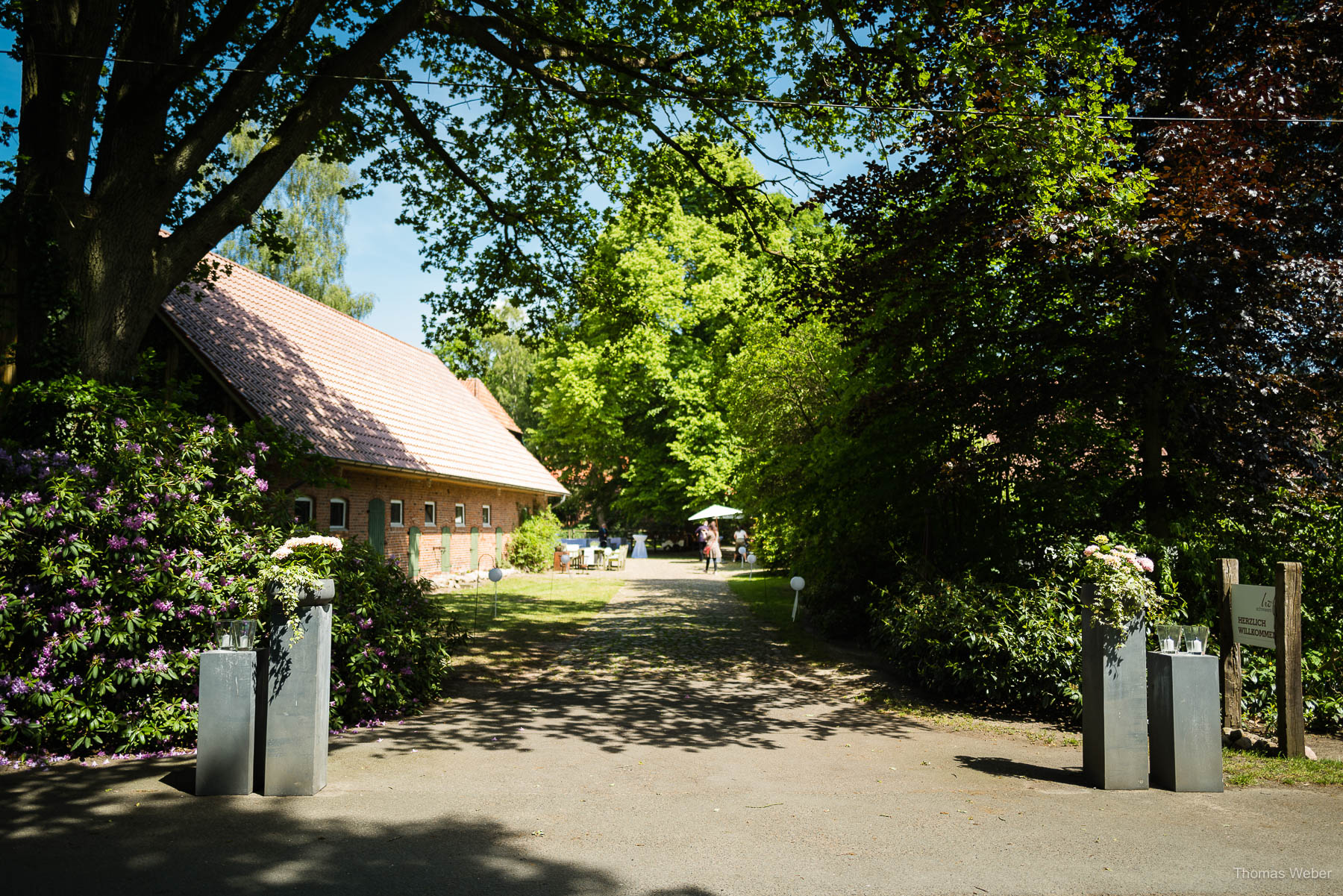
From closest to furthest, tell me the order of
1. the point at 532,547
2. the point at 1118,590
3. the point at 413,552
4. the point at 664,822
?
1. the point at 664,822
2. the point at 1118,590
3. the point at 413,552
4. the point at 532,547

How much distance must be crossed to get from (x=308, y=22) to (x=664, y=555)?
43.3 metres

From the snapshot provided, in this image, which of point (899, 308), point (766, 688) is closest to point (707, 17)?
point (899, 308)

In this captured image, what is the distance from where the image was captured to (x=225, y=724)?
19.1 feet

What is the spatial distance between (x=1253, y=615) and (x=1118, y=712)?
245 centimetres

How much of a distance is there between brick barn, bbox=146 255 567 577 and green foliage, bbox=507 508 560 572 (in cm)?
45

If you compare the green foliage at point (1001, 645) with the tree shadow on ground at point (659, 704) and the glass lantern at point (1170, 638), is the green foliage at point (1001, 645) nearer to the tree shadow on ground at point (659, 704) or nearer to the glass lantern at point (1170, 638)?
the tree shadow on ground at point (659, 704)

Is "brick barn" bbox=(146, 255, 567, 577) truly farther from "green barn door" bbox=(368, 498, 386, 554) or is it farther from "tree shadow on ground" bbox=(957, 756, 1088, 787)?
"tree shadow on ground" bbox=(957, 756, 1088, 787)

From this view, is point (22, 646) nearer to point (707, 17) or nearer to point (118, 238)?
point (118, 238)

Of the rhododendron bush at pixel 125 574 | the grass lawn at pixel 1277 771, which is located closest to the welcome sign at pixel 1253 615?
the grass lawn at pixel 1277 771

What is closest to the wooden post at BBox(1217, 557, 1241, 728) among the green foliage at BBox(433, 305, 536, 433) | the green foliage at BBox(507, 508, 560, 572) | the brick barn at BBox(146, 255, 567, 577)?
the brick barn at BBox(146, 255, 567, 577)

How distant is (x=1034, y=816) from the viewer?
558 cm

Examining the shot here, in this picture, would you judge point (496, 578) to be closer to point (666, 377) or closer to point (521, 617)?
point (521, 617)

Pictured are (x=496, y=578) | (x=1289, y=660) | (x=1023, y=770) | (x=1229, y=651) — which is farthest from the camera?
(x=496, y=578)

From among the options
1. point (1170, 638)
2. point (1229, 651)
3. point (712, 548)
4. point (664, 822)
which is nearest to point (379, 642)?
point (664, 822)
